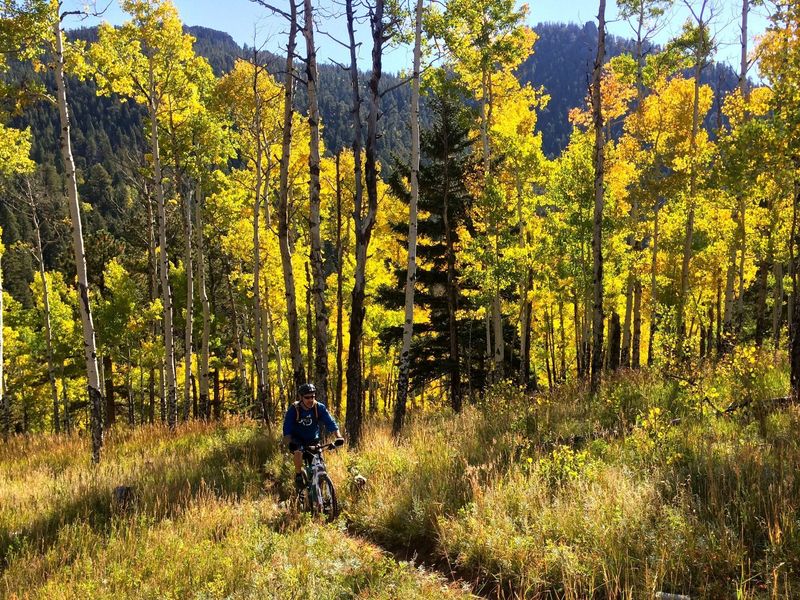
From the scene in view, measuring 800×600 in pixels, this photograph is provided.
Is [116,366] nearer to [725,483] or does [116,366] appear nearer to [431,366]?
[431,366]

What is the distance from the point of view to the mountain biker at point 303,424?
7044 millimetres

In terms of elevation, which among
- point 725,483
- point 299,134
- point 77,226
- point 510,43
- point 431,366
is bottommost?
point 431,366

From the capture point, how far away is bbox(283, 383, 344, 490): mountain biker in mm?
7044

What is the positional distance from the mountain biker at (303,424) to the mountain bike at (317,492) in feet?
0.52

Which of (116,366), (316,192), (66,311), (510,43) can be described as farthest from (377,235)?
(116,366)

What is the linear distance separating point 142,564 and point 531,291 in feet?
56.0

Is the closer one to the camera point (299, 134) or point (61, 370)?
point (299, 134)

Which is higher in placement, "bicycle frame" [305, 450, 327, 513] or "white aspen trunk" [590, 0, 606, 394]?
"white aspen trunk" [590, 0, 606, 394]

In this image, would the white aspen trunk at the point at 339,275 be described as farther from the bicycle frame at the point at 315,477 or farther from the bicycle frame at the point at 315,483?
the bicycle frame at the point at 315,477

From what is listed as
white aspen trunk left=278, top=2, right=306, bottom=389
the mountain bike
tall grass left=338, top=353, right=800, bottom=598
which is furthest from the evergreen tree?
the mountain bike

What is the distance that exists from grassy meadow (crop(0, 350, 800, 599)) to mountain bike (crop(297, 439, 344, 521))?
0.26 metres

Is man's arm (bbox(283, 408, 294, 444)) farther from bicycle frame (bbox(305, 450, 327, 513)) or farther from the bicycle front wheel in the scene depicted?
the bicycle front wheel

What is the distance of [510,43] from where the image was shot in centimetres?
1512

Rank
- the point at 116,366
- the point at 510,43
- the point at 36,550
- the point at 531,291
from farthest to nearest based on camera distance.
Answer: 1. the point at 116,366
2. the point at 531,291
3. the point at 510,43
4. the point at 36,550
